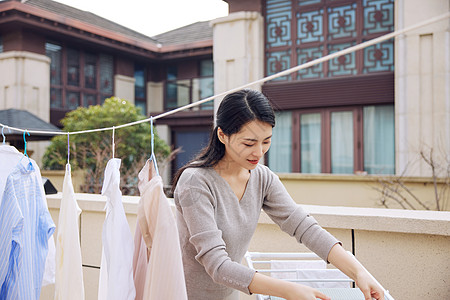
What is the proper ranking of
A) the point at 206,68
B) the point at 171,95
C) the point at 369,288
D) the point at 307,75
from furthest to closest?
the point at 206,68, the point at 171,95, the point at 307,75, the point at 369,288

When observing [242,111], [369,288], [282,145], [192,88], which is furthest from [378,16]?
[369,288]

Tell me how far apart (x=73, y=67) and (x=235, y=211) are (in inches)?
458

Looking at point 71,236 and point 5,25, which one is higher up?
point 5,25

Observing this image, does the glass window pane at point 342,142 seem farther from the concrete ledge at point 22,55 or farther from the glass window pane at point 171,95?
the concrete ledge at point 22,55

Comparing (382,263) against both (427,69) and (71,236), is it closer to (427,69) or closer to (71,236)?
(71,236)

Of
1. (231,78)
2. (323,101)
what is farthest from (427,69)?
(231,78)

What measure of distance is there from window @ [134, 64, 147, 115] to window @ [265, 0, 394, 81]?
555cm

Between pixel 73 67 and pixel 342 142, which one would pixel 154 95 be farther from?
pixel 342 142

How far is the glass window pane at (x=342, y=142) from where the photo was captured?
29.7 feet

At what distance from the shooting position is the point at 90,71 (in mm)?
12484

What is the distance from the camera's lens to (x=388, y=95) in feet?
28.0

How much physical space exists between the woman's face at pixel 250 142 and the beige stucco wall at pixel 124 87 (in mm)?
12181

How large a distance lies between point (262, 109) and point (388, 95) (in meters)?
7.82

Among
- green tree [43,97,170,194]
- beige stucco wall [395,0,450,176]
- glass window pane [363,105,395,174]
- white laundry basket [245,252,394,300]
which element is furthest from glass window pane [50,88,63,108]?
white laundry basket [245,252,394,300]
